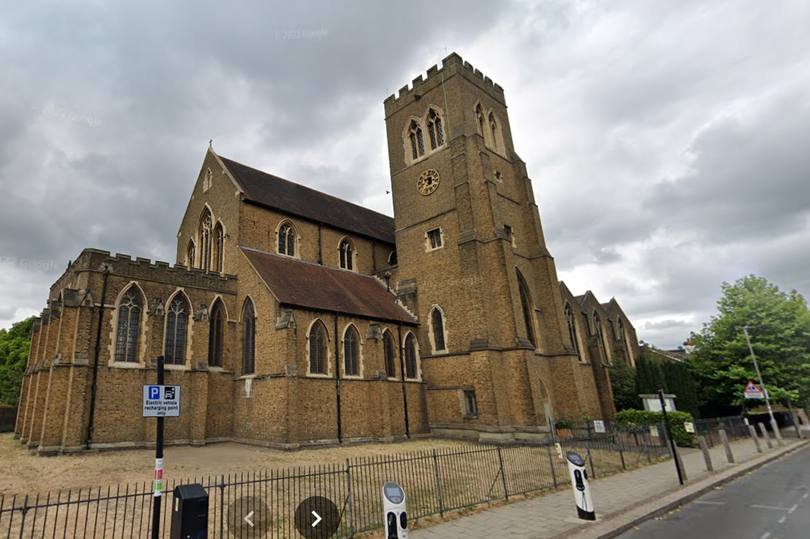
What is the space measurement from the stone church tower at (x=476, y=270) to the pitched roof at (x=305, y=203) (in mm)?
3791

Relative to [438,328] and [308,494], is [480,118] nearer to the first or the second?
[438,328]

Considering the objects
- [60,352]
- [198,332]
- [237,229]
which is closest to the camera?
[60,352]

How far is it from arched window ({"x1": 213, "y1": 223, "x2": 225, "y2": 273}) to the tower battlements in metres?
14.4

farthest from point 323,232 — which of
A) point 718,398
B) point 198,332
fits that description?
point 718,398

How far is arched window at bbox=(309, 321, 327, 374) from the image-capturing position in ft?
62.7

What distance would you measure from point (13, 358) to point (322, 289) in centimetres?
3327

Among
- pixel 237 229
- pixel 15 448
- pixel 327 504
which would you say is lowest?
pixel 327 504

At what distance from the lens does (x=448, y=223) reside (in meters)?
25.2

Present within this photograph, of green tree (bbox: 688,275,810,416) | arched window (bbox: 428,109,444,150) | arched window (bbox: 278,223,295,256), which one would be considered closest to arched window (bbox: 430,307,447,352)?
arched window (bbox: 278,223,295,256)

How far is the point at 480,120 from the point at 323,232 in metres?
12.5

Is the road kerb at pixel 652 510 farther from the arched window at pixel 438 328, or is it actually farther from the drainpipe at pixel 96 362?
the drainpipe at pixel 96 362

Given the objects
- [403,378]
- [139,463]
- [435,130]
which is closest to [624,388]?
[403,378]

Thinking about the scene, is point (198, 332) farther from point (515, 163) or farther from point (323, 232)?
point (515, 163)

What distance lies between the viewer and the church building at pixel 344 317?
17203mm
